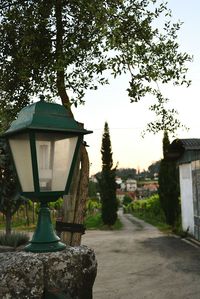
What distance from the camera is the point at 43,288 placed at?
2.16 metres

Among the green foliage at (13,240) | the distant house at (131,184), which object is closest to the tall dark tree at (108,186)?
the green foliage at (13,240)

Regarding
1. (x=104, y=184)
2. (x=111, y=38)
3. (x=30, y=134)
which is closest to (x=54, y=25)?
(x=111, y=38)

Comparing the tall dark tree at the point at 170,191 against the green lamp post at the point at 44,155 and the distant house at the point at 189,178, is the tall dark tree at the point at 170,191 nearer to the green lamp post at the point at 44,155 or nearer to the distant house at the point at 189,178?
the distant house at the point at 189,178

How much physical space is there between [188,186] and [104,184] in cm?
920

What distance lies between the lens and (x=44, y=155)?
2.35m

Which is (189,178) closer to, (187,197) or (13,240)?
(187,197)

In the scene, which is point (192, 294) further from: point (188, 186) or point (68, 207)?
point (188, 186)

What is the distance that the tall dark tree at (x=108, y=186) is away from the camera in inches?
1047

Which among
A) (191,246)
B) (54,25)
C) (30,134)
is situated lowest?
(191,246)

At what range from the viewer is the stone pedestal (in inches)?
83.4

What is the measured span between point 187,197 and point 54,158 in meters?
18.0

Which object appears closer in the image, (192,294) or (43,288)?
(43,288)

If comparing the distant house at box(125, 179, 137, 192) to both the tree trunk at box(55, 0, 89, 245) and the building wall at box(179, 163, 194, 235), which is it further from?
the tree trunk at box(55, 0, 89, 245)

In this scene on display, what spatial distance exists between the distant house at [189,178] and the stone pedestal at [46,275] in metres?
15.2
